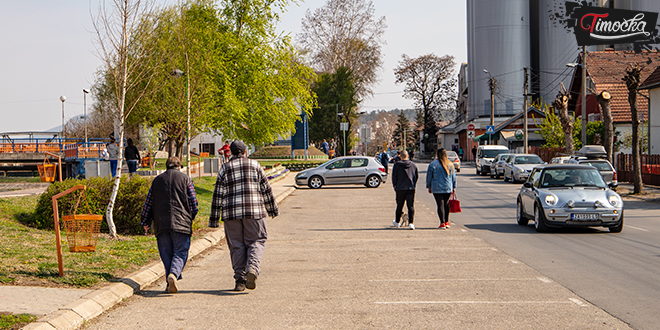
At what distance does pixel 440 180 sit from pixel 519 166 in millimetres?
20025

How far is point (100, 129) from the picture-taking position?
8275 centimetres

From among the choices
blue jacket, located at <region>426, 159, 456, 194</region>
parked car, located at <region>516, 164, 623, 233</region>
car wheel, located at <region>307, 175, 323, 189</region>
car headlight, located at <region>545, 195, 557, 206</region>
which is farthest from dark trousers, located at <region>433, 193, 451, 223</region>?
car wheel, located at <region>307, 175, 323, 189</region>

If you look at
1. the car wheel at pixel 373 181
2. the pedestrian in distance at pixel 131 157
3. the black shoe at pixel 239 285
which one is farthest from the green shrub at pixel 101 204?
the car wheel at pixel 373 181

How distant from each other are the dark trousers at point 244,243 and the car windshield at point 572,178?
836 centimetres

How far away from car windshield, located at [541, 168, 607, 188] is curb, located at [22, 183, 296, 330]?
8935 millimetres

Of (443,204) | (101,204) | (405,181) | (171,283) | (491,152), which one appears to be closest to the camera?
(171,283)

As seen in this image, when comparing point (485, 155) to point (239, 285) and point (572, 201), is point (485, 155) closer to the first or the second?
point (572, 201)

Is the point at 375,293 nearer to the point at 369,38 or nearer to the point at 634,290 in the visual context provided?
the point at 634,290

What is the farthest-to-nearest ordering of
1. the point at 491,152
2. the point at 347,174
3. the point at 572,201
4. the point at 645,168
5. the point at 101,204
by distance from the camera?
the point at 491,152 → the point at 347,174 → the point at 645,168 → the point at 572,201 → the point at 101,204

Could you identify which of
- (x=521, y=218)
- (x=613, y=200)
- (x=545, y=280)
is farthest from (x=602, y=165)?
(x=545, y=280)

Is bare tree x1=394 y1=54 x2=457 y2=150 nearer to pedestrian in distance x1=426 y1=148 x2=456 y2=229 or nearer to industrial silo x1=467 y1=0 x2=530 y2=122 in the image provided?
industrial silo x1=467 y1=0 x2=530 y2=122

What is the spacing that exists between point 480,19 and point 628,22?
69.8 feet

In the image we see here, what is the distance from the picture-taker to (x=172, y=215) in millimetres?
7711

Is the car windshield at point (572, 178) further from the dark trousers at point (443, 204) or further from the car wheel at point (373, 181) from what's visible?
the car wheel at point (373, 181)
